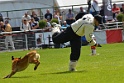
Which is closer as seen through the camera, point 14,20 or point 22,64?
point 22,64

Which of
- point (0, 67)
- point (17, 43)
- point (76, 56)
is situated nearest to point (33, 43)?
point (17, 43)

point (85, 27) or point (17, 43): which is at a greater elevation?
point (85, 27)

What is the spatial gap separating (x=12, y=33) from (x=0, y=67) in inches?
423

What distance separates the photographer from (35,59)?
1317cm

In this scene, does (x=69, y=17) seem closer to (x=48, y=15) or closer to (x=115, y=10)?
(x=48, y=15)

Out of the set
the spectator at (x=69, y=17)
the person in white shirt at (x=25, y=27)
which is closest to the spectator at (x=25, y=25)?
the person in white shirt at (x=25, y=27)

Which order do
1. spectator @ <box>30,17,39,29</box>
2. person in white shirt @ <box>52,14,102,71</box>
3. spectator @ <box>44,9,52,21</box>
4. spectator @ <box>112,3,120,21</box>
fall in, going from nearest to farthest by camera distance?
person in white shirt @ <box>52,14,102,71</box> → spectator @ <box>30,17,39,29</box> → spectator @ <box>44,9,52,21</box> → spectator @ <box>112,3,120,21</box>

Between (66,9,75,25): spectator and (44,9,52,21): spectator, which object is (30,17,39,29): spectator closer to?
(44,9,52,21): spectator

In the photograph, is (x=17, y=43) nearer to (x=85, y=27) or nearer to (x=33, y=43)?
(x=33, y=43)

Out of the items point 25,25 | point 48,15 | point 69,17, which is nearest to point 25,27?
point 25,25

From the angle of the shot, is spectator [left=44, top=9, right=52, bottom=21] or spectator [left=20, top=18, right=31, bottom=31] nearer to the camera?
spectator [left=20, top=18, right=31, bottom=31]

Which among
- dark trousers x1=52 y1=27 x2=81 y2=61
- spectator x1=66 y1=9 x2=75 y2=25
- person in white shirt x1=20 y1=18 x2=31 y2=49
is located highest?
dark trousers x1=52 y1=27 x2=81 y2=61

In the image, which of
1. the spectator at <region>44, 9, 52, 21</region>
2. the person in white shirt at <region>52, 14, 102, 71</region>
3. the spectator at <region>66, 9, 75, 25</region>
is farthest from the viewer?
the spectator at <region>44, 9, 52, 21</region>

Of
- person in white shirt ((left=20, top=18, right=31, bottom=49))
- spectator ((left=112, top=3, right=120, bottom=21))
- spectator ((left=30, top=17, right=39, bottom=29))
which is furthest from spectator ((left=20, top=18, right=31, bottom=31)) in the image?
spectator ((left=112, top=3, right=120, bottom=21))
